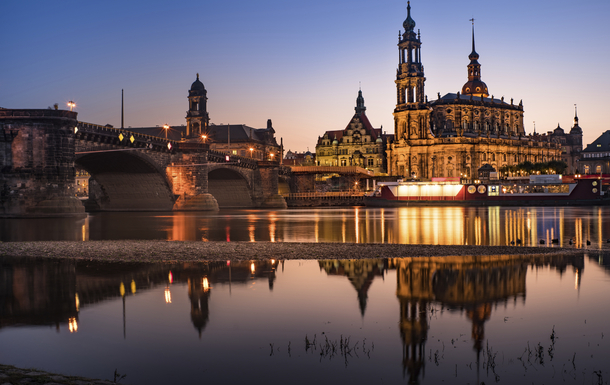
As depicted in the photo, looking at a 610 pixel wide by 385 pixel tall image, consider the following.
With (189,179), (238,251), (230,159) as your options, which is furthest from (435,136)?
(238,251)

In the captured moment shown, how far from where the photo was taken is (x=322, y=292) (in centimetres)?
1325

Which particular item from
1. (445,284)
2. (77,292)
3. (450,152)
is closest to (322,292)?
(445,284)

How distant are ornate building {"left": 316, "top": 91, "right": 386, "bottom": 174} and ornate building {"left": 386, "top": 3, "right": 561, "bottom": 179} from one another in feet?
36.4

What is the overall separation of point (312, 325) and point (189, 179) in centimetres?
6958

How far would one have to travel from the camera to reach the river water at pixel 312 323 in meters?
7.86

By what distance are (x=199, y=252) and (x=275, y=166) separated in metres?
90.8

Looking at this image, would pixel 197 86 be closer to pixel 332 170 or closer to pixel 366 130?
pixel 332 170

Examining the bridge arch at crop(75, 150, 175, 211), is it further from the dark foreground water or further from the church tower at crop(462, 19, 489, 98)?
the church tower at crop(462, 19, 489, 98)

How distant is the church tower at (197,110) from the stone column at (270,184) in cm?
2612

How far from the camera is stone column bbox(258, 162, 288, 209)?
110 metres

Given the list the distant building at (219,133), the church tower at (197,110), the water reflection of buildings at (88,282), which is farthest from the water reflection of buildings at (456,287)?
→ the church tower at (197,110)

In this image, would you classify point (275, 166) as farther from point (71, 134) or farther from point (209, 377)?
point (209, 377)

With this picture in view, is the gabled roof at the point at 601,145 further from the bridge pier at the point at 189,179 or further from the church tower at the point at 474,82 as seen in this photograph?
the bridge pier at the point at 189,179

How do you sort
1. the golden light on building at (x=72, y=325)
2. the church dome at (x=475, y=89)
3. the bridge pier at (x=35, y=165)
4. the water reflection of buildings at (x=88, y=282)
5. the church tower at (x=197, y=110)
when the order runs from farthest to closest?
the church dome at (x=475, y=89) < the church tower at (x=197, y=110) < the bridge pier at (x=35, y=165) < the water reflection of buildings at (x=88, y=282) < the golden light on building at (x=72, y=325)
